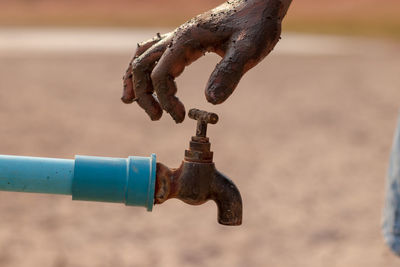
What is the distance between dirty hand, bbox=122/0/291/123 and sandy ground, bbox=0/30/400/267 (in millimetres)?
1876

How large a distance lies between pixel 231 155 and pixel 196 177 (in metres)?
3.81

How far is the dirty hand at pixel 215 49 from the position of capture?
1.67 metres

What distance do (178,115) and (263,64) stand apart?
863 centimetres

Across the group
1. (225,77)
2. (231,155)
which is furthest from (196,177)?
(231,155)

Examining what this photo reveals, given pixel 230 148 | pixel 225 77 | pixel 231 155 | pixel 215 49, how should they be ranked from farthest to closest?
pixel 230 148 < pixel 231 155 < pixel 215 49 < pixel 225 77

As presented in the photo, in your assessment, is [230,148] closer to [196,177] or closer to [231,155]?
[231,155]

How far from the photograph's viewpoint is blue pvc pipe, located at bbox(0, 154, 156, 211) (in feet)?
5.46

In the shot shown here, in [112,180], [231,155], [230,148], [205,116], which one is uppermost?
[230,148]

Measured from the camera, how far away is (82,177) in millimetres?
1664

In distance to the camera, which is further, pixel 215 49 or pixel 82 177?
pixel 215 49

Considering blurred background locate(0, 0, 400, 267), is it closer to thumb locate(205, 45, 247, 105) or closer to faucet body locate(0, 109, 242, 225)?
faucet body locate(0, 109, 242, 225)

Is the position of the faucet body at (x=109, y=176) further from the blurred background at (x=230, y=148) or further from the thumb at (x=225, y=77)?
the blurred background at (x=230, y=148)

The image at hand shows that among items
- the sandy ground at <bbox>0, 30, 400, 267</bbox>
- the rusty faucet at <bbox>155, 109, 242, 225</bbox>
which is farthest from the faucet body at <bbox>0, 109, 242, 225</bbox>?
the sandy ground at <bbox>0, 30, 400, 267</bbox>

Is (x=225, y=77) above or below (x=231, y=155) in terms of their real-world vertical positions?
below
